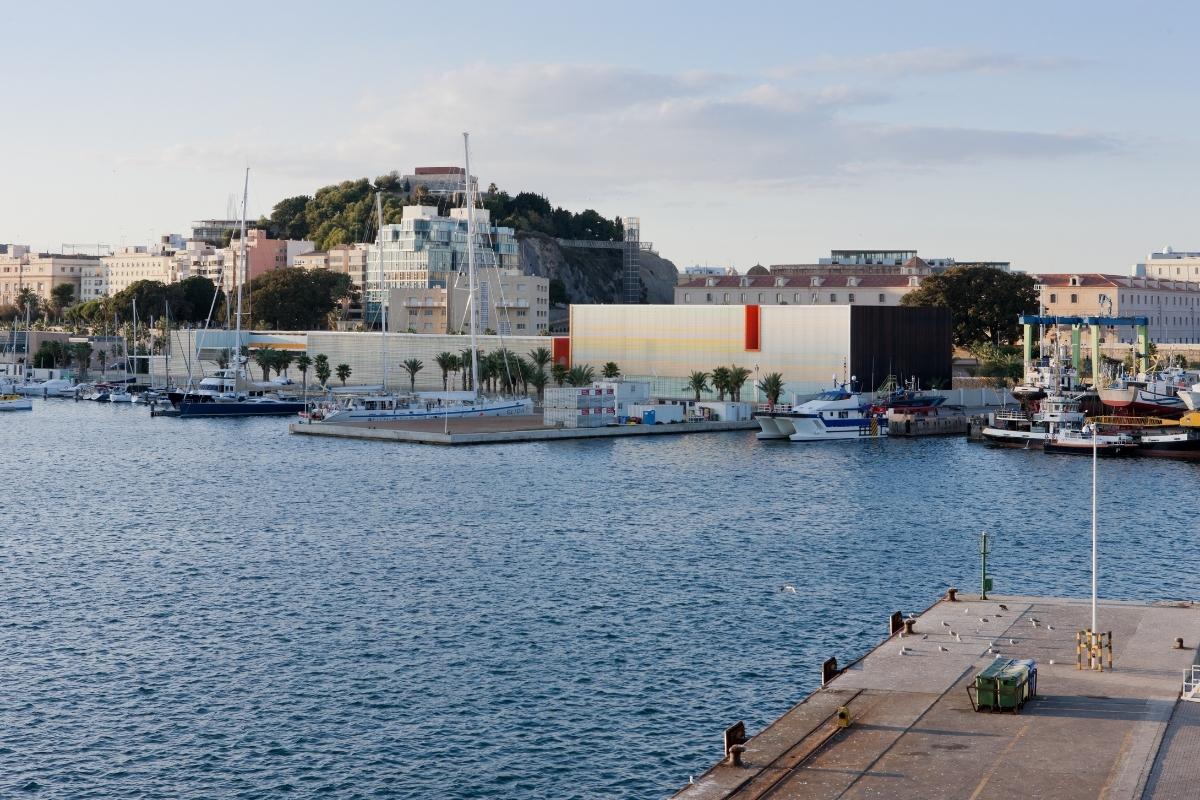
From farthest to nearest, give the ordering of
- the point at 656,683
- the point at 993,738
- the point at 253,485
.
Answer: the point at 253,485
the point at 656,683
the point at 993,738

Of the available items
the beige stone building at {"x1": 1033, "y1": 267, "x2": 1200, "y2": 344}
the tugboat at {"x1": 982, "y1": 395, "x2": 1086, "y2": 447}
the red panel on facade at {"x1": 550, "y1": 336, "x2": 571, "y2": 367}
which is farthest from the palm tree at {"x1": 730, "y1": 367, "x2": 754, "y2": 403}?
the beige stone building at {"x1": 1033, "y1": 267, "x2": 1200, "y2": 344}

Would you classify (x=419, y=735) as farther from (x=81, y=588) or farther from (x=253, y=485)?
A: (x=253, y=485)

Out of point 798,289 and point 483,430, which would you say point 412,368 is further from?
point 798,289

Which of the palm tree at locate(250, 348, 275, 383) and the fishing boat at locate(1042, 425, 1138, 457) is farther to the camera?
the palm tree at locate(250, 348, 275, 383)

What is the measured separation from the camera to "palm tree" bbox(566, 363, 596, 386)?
136000 millimetres

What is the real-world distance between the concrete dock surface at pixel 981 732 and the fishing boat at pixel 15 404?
138 meters

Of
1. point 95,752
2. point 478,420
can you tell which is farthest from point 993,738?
point 478,420

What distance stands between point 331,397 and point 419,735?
365 feet

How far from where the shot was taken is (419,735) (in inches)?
1329

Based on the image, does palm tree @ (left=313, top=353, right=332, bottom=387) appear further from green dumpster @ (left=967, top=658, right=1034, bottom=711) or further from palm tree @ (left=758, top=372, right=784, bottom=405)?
green dumpster @ (left=967, top=658, right=1034, bottom=711)

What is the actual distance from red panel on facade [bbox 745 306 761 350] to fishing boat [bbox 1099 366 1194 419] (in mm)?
31205

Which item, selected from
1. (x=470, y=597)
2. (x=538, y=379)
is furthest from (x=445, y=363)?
(x=470, y=597)

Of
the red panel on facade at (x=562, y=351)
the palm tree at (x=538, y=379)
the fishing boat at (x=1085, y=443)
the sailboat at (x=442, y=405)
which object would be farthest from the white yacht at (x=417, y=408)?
the fishing boat at (x=1085, y=443)

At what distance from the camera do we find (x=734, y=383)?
130000 mm
